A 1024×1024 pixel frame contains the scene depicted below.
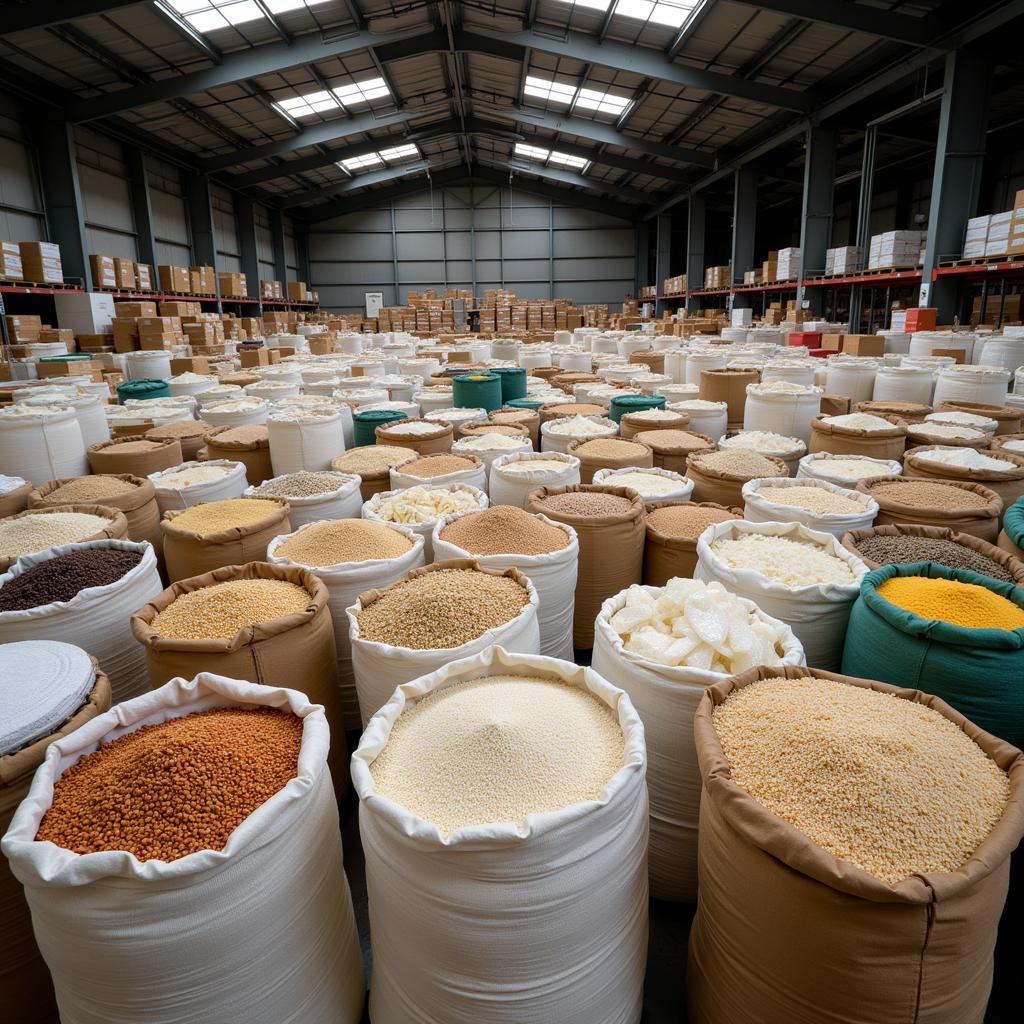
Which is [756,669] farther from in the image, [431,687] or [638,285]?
[638,285]

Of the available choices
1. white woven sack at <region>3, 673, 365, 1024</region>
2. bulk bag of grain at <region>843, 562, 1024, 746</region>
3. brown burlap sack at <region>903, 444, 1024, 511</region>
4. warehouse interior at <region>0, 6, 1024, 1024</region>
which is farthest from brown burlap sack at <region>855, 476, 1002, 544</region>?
white woven sack at <region>3, 673, 365, 1024</region>

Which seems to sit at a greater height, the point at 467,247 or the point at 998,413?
the point at 467,247

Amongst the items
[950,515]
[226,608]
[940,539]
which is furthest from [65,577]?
[950,515]

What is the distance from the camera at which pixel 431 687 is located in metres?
1.32

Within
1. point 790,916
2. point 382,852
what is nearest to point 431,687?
point 382,852

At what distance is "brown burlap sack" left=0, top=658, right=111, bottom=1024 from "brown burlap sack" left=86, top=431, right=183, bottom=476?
2233 mm

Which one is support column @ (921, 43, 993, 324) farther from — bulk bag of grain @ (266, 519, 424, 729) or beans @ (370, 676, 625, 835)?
beans @ (370, 676, 625, 835)

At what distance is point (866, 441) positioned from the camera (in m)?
3.02

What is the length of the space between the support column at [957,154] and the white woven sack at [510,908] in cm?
836

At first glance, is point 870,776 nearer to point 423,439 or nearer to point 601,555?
point 601,555

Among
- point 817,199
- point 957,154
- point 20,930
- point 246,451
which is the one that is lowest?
point 20,930

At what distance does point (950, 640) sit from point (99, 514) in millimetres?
2586

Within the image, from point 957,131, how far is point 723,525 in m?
7.54

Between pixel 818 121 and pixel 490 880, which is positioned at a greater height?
pixel 818 121
